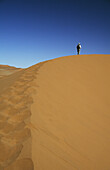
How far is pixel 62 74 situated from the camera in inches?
175

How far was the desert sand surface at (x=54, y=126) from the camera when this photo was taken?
4.57 feet

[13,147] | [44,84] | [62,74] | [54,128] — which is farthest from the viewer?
[62,74]

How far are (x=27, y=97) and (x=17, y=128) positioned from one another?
3.28ft

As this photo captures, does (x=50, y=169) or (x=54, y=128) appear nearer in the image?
(x=50, y=169)

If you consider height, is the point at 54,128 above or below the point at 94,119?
above

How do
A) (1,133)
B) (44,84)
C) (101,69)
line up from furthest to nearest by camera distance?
1. (101,69)
2. (44,84)
3. (1,133)

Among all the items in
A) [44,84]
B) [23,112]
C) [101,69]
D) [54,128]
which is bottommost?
[54,128]

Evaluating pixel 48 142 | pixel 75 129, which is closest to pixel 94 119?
pixel 75 129

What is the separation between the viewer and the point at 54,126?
1992 millimetres

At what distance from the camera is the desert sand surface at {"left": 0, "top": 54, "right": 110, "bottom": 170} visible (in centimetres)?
139

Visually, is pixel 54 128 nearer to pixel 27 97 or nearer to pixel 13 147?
pixel 13 147

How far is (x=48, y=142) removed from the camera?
5.34 ft

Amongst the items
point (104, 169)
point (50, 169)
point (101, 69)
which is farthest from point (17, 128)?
point (101, 69)

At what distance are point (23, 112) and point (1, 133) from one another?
533mm
